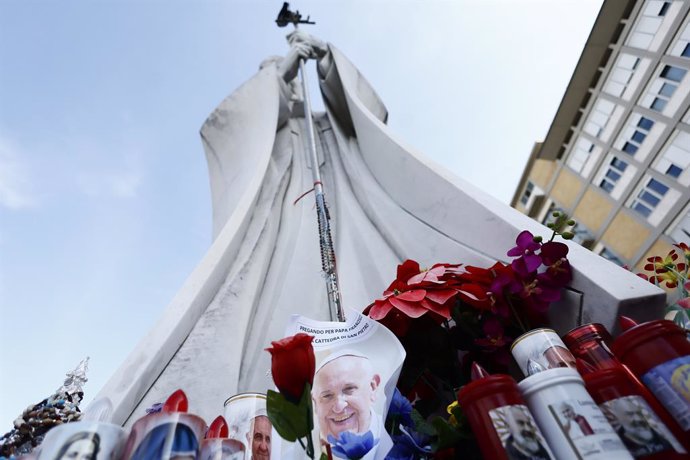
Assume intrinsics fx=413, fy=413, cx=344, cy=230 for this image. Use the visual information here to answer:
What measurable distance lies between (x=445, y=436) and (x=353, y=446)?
0.34 feet

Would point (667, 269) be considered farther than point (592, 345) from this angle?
Yes

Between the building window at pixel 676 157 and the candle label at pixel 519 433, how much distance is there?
23.0 ft

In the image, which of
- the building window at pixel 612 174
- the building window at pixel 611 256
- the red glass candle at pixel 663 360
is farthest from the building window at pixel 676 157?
the red glass candle at pixel 663 360

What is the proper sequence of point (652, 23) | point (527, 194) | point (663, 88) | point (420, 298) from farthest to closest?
point (527, 194), point (652, 23), point (663, 88), point (420, 298)

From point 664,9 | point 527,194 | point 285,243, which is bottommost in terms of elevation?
point 285,243

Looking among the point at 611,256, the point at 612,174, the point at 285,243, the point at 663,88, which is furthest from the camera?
the point at 612,174

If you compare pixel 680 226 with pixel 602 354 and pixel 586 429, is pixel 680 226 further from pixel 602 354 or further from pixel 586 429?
pixel 586 429

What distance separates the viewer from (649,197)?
21.0ft

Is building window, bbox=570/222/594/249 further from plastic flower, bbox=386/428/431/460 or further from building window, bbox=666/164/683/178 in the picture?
plastic flower, bbox=386/428/431/460

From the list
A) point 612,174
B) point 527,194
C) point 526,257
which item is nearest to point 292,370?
point 526,257

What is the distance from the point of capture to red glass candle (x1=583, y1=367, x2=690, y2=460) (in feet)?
1.21

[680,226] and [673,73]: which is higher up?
[673,73]

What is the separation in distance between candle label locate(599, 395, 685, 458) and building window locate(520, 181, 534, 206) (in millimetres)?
10099

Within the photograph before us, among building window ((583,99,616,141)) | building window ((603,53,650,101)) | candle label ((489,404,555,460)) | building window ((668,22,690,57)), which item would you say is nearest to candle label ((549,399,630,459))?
candle label ((489,404,555,460))
